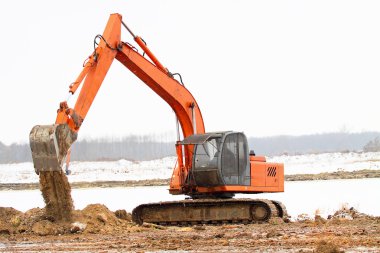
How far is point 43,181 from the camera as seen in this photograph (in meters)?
17.7

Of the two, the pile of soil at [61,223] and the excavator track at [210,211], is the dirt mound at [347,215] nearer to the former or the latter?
the excavator track at [210,211]

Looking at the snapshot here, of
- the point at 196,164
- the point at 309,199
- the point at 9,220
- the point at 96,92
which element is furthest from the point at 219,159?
the point at 309,199

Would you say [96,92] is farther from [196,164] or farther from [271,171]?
[271,171]

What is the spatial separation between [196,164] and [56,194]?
13.9 feet

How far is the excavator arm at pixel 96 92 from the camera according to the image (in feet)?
56.2

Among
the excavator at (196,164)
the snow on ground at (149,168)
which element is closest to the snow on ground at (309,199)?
the excavator at (196,164)

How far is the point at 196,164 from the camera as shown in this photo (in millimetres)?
20656

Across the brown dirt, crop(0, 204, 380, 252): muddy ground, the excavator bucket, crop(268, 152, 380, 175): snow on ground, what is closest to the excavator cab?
crop(0, 204, 380, 252): muddy ground

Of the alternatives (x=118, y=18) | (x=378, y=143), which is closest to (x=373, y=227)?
(x=118, y=18)

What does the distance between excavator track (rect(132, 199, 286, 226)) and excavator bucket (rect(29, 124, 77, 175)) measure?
15.1 feet

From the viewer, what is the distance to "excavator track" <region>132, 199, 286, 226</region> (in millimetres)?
20422

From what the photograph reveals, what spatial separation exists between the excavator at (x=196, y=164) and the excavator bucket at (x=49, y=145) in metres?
1.81

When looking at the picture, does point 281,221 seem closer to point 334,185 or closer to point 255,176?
point 255,176

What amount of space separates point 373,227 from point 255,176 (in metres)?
5.22
